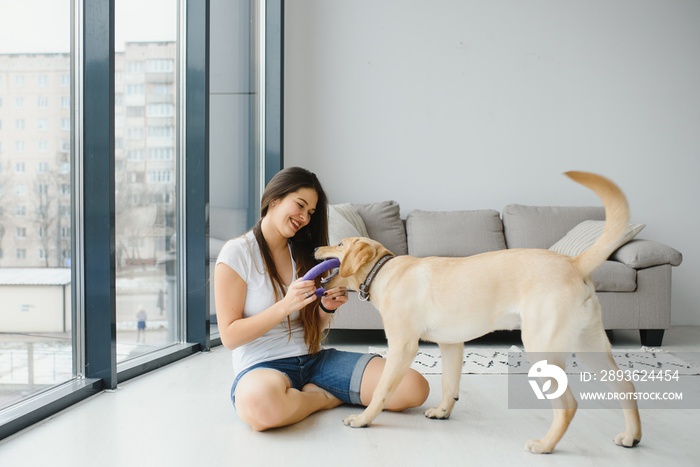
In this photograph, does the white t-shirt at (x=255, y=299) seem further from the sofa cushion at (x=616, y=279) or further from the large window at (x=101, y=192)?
the sofa cushion at (x=616, y=279)

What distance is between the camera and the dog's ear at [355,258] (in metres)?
1.98

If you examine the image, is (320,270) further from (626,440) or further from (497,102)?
(497,102)

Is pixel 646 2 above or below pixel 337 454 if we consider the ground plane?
above

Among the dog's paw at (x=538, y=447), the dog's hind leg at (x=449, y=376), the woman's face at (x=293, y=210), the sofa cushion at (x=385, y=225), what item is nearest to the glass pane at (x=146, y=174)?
the woman's face at (x=293, y=210)

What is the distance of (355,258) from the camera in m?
1.98

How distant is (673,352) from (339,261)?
2355mm

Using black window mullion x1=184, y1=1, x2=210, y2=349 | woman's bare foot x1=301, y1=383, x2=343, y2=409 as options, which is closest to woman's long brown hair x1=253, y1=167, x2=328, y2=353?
woman's bare foot x1=301, y1=383, x2=343, y2=409

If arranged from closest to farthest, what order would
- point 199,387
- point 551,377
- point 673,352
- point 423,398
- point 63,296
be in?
point 551,377 < point 423,398 < point 63,296 < point 199,387 < point 673,352

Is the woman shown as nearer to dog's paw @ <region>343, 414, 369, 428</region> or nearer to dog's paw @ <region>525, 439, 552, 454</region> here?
dog's paw @ <region>343, 414, 369, 428</region>

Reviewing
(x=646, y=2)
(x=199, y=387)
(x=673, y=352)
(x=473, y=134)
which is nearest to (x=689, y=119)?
(x=646, y=2)

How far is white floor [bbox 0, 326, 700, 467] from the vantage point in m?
1.71

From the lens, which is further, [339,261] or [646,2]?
[646,2]

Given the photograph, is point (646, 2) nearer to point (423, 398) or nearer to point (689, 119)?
point (689, 119)

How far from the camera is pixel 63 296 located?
2328 mm
